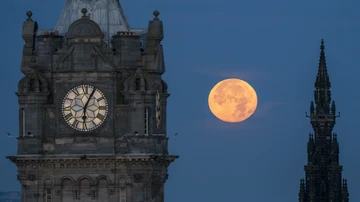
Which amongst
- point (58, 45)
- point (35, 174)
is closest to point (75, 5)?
point (58, 45)

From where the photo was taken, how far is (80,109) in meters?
144

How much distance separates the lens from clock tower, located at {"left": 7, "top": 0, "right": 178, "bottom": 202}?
472 ft

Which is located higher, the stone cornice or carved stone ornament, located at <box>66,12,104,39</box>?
carved stone ornament, located at <box>66,12,104,39</box>

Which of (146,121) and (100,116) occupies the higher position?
(100,116)

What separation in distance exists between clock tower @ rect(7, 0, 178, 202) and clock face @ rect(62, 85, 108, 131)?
0.07m

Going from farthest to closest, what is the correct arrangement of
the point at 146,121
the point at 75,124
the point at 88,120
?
the point at 75,124 < the point at 88,120 < the point at 146,121

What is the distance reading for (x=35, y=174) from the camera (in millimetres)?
144750

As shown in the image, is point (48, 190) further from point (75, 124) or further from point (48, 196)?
point (75, 124)

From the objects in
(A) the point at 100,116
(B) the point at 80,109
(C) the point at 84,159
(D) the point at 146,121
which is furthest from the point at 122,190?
(B) the point at 80,109

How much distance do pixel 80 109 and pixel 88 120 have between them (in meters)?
1.02

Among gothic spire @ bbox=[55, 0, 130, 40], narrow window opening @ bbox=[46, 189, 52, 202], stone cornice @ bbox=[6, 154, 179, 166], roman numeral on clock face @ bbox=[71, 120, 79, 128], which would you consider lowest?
narrow window opening @ bbox=[46, 189, 52, 202]

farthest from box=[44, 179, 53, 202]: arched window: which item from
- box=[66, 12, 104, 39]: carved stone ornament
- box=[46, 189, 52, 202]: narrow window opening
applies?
box=[66, 12, 104, 39]: carved stone ornament

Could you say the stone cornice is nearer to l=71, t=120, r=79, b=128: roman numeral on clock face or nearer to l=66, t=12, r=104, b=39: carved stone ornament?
l=71, t=120, r=79, b=128: roman numeral on clock face

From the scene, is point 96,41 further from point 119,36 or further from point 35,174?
point 35,174
